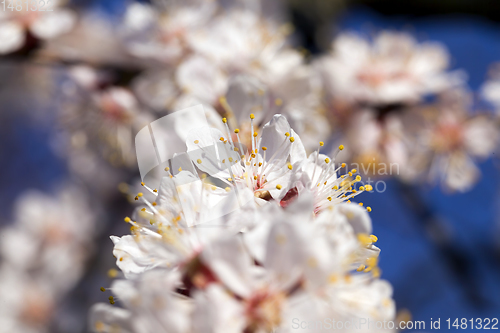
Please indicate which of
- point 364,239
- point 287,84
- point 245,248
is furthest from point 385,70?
point 245,248

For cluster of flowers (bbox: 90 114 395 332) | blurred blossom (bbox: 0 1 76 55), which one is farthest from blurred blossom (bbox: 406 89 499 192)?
blurred blossom (bbox: 0 1 76 55)

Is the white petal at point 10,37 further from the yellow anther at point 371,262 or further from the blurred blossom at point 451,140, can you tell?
the blurred blossom at point 451,140

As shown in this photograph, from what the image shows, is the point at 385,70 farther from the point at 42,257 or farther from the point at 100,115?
the point at 42,257

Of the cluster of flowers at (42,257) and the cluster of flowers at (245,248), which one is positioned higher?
the cluster of flowers at (245,248)

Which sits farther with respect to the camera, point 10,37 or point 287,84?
point 10,37

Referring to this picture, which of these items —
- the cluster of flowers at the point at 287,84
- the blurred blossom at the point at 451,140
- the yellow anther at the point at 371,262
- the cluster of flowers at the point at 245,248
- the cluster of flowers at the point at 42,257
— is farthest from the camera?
the cluster of flowers at the point at 42,257

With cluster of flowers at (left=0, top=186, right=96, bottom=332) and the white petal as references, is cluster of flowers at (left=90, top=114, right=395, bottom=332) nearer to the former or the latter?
the white petal

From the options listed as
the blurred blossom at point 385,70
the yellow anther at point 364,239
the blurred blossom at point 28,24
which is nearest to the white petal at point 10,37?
the blurred blossom at point 28,24
